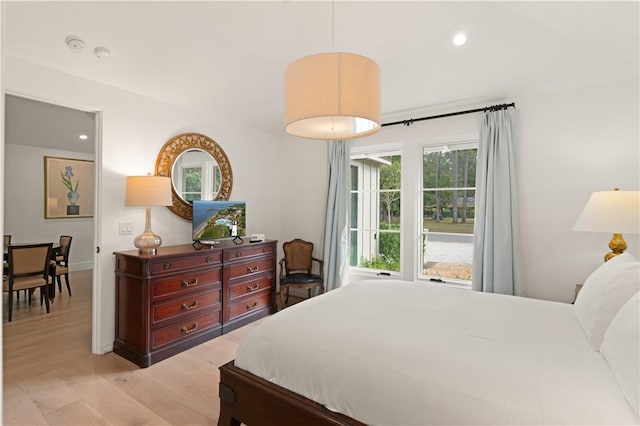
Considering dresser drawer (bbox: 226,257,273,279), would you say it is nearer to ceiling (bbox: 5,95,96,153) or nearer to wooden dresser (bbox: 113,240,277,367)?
wooden dresser (bbox: 113,240,277,367)

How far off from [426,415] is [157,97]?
354 cm

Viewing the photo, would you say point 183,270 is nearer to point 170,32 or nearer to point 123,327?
point 123,327

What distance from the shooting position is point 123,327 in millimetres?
3061

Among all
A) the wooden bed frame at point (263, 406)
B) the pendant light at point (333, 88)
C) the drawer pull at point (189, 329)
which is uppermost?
the pendant light at point (333, 88)

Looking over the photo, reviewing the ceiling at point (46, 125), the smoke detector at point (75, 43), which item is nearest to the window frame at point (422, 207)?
the smoke detector at point (75, 43)

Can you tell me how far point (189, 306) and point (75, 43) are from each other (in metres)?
2.35

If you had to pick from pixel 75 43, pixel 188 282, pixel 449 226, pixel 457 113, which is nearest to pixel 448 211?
pixel 449 226

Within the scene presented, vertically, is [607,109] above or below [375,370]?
above

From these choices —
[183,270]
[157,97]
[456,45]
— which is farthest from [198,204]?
[456,45]

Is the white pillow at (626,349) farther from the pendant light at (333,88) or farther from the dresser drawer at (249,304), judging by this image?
the dresser drawer at (249,304)

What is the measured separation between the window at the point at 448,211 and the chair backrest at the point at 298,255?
57.9 inches

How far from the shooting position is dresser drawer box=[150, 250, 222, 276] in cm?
295

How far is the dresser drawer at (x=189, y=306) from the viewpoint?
117 inches

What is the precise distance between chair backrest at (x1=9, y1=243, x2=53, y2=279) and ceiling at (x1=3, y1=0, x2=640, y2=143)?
2.35m
